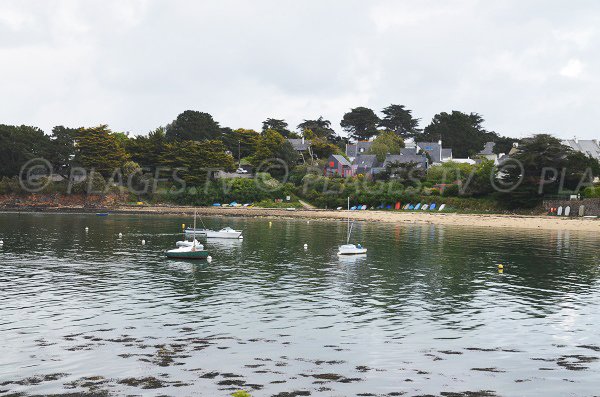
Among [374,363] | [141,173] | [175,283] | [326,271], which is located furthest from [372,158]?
[374,363]

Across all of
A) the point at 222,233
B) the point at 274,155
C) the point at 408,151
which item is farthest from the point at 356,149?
the point at 222,233

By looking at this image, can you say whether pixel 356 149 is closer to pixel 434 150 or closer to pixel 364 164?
pixel 364 164

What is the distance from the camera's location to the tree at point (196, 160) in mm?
144375

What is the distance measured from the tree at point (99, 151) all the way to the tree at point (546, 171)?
9163 centimetres

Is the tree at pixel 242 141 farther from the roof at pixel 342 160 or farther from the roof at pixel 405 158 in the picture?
the roof at pixel 405 158

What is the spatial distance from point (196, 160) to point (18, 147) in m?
44.4

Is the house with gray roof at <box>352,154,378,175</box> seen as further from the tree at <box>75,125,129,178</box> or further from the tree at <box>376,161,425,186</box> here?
the tree at <box>75,125,129,178</box>


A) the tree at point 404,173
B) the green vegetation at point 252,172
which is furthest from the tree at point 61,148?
the tree at point 404,173

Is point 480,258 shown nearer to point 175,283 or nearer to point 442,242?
point 442,242

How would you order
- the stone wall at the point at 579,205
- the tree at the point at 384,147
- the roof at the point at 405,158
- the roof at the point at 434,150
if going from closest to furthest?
1. the stone wall at the point at 579,205
2. the roof at the point at 405,158
3. the tree at the point at 384,147
4. the roof at the point at 434,150

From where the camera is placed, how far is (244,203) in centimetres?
14338

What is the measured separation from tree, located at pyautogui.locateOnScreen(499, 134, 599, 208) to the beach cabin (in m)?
52.0

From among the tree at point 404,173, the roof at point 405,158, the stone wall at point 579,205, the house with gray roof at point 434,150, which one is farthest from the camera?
the house with gray roof at point 434,150

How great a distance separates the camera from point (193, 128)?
18062cm
